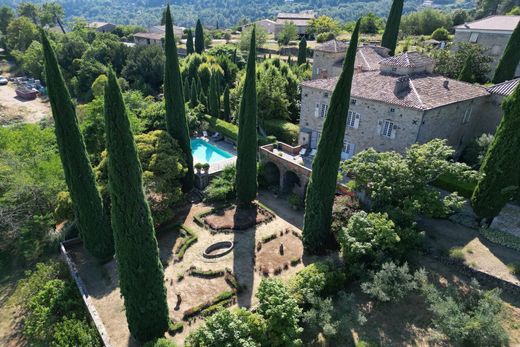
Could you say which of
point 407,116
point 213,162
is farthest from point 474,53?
point 213,162

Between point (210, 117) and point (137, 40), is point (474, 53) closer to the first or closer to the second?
point (210, 117)

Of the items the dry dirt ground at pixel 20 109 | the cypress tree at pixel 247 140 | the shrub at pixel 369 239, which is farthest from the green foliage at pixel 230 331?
the dry dirt ground at pixel 20 109

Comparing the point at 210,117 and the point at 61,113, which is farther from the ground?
the point at 61,113

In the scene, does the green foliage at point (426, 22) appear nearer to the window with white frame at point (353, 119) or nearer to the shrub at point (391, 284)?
the window with white frame at point (353, 119)

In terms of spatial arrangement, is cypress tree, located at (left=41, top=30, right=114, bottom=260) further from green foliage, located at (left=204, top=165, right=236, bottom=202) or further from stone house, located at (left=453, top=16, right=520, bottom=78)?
stone house, located at (left=453, top=16, right=520, bottom=78)

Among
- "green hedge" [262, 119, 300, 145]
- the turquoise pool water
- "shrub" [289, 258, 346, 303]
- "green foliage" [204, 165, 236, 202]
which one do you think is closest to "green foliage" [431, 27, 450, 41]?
"green hedge" [262, 119, 300, 145]

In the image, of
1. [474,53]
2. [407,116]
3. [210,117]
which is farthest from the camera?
[210,117]

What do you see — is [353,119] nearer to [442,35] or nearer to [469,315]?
[469,315]
